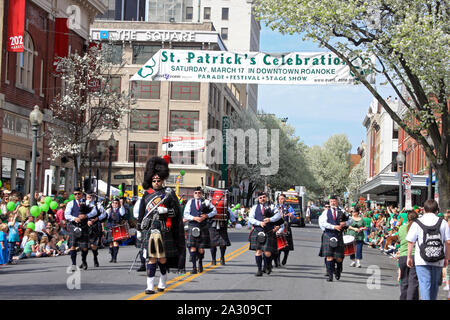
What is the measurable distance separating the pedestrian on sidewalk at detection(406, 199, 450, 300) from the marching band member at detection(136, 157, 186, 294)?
13.1 feet

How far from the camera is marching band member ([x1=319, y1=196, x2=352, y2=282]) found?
15.4 meters

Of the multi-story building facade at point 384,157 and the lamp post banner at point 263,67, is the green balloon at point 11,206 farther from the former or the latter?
the multi-story building facade at point 384,157

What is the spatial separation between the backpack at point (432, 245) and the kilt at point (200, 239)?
7.19 m

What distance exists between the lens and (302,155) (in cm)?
8600

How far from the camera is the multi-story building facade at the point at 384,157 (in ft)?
164

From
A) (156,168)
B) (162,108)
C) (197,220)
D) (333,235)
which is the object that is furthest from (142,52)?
(156,168)

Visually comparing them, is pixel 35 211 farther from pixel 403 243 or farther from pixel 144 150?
pixel 144 150

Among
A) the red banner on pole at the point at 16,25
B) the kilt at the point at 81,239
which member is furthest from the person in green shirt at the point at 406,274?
the red banner on pole at the point at 16,25

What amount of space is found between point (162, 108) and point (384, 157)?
103 ft

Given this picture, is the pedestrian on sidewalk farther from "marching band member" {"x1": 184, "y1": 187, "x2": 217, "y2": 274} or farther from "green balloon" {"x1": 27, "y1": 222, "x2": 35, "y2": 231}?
"green balloon" {"x1": 27, "y1": 222, "x2": 35, "y2": 231}

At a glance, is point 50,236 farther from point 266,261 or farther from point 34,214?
point 266,261

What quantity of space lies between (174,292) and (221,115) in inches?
2486

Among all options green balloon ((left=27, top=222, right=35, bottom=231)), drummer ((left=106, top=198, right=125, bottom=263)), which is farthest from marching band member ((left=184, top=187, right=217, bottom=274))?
green balloon ((left=27, top=222, right=35, bottom=231))

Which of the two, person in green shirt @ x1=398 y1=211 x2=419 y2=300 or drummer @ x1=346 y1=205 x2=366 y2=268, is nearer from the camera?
person in green shirt @ x1=398 y1=211 x2=419 y2=300
